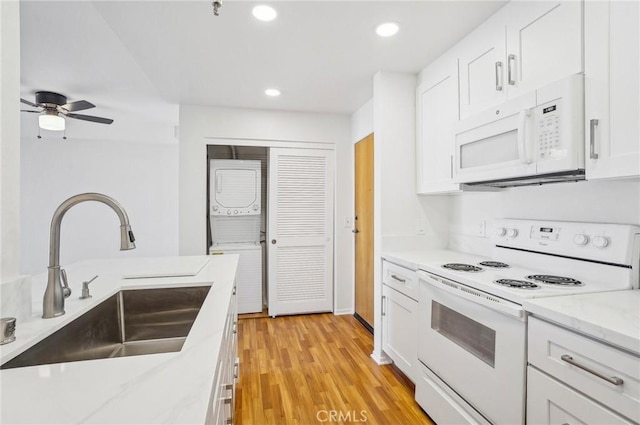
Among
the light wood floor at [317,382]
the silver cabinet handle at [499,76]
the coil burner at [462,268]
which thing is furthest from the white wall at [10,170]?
the silver cabinet handle at [499,76]

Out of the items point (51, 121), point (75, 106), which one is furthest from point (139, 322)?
point (51, 121)

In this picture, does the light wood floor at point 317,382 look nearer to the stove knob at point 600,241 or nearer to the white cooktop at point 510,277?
the white cooktop at point 510,277

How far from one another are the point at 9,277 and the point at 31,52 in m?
2.34

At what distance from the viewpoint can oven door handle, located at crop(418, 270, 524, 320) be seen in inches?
48.5

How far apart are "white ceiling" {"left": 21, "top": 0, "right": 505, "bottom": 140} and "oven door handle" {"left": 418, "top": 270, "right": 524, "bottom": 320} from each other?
5.11 feet

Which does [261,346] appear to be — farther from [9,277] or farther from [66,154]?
[66,154]

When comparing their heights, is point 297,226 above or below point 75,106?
below

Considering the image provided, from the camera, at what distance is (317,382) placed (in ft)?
7.21

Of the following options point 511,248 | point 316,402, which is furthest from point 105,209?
point 511,248

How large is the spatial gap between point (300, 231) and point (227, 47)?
82.2 inches

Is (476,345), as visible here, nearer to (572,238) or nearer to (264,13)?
(572,238)

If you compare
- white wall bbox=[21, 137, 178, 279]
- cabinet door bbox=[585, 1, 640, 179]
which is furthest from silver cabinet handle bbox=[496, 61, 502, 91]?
white wall bbox=[21, 137, 178, 279]

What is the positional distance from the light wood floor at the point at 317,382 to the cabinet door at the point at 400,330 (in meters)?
0.17

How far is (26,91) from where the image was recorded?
3057mm
